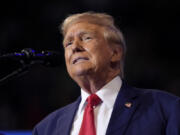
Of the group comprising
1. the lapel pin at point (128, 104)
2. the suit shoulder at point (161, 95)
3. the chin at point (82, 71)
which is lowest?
the lapel pin at point (128, 104)

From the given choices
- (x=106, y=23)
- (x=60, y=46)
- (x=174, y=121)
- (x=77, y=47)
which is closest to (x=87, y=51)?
(x=77, y=47)

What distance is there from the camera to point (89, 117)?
209 cm

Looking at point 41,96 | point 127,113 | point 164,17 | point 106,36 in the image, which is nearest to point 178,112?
point 127,113

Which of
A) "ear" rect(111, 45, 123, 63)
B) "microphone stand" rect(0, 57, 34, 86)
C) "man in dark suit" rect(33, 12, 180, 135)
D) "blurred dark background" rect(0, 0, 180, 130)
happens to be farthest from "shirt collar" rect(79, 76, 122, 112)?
"blurred dark background" rect(0, 0, 180, 130)

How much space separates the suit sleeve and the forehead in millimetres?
681

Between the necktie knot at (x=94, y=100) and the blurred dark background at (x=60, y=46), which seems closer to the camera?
the necktie knot at (x=94, y=100)

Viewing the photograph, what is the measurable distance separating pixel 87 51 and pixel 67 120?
0.45 meters

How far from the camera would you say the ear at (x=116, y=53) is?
232 centimetres

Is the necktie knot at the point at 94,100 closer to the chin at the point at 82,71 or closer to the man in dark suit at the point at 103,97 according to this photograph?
the man in dark suit at the point at 103,97

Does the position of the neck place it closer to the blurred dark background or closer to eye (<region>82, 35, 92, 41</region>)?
eye (<region>82, 35, 92, 41</region>)

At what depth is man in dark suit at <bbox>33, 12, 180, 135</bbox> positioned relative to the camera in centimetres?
197

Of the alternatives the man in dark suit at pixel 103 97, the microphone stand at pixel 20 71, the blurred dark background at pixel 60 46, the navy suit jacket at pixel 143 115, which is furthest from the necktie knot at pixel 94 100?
the blurred dark background at pixel 60 46

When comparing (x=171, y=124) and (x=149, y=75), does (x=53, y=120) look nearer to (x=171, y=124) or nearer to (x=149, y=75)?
(x=171, y=124)

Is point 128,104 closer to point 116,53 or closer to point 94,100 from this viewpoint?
point 94,100
